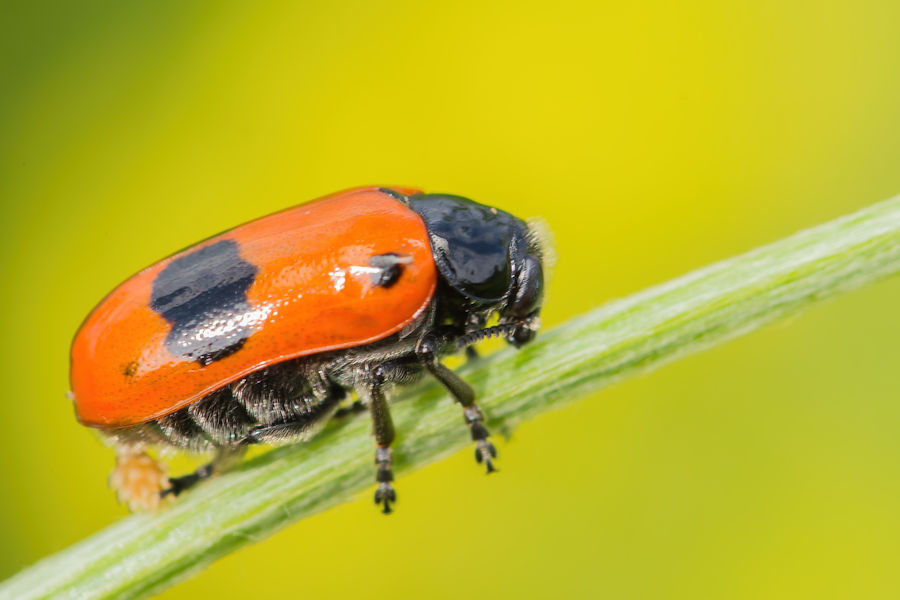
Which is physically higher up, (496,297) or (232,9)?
(232,9)

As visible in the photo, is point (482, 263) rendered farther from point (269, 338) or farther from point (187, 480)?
point (187, 480)

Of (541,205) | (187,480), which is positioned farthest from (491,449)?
(541,205)

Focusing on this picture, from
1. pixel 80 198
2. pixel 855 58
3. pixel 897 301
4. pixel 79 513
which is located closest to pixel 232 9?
pixel 80 198

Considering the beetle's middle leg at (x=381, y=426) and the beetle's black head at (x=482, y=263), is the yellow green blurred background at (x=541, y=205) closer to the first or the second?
the beetle's black head at (x=482, y=263)

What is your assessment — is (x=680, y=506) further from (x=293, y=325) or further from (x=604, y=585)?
(x=293, y=325)

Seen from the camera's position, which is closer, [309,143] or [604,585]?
[604,585]

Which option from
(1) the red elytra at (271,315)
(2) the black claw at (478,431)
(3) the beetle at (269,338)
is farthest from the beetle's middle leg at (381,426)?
(2) the black claw at (478,431)

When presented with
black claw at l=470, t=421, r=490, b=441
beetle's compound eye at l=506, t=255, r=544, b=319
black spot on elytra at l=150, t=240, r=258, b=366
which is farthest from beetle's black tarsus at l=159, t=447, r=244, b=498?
beetle's compound eye at l=506, t=255, r=544, b=319
